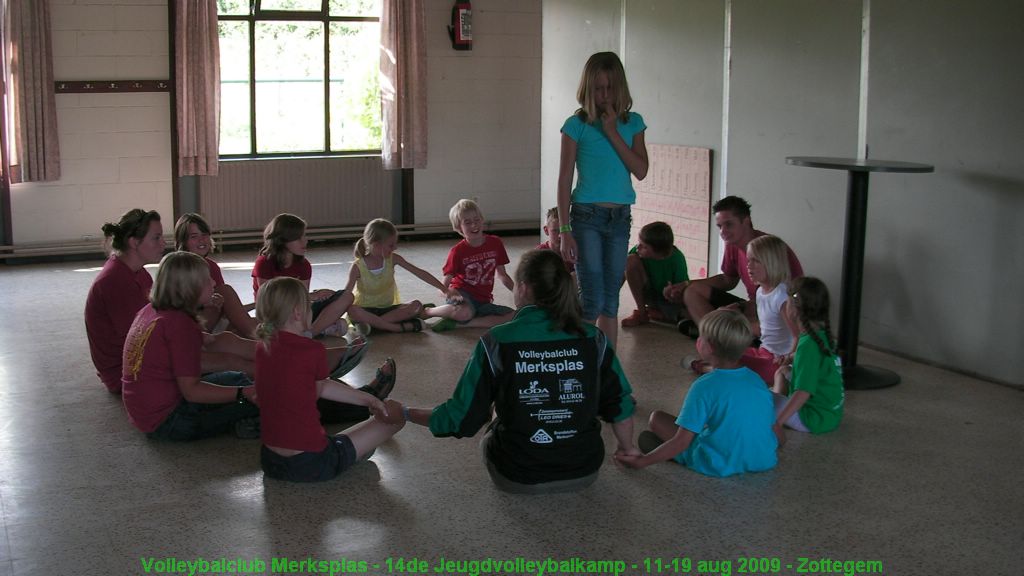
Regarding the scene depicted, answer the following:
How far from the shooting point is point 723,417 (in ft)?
12.3

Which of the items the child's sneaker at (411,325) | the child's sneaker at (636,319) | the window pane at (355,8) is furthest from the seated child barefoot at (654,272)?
the window pane at (355,8)

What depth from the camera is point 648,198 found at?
7605mm

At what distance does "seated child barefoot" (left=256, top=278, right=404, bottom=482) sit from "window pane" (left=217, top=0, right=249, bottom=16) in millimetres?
6044

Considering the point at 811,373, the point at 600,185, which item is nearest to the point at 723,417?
the point at 811,373

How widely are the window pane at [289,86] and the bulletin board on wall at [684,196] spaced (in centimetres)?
338

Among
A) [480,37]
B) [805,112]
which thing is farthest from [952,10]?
[480,37]

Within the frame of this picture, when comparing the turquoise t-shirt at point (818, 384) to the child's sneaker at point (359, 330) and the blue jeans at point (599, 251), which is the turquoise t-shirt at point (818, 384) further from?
the child's sneaker at point (359, 330)

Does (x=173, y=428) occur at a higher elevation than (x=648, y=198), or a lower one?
lower

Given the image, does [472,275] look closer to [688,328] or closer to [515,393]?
[688,328]

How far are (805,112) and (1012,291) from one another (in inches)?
62.0

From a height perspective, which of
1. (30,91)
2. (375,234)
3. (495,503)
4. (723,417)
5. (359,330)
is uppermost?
(30,91)

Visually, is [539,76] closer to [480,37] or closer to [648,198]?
[480,37]

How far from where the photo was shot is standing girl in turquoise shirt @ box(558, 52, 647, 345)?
4586mm

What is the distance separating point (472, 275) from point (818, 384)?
252 cm
